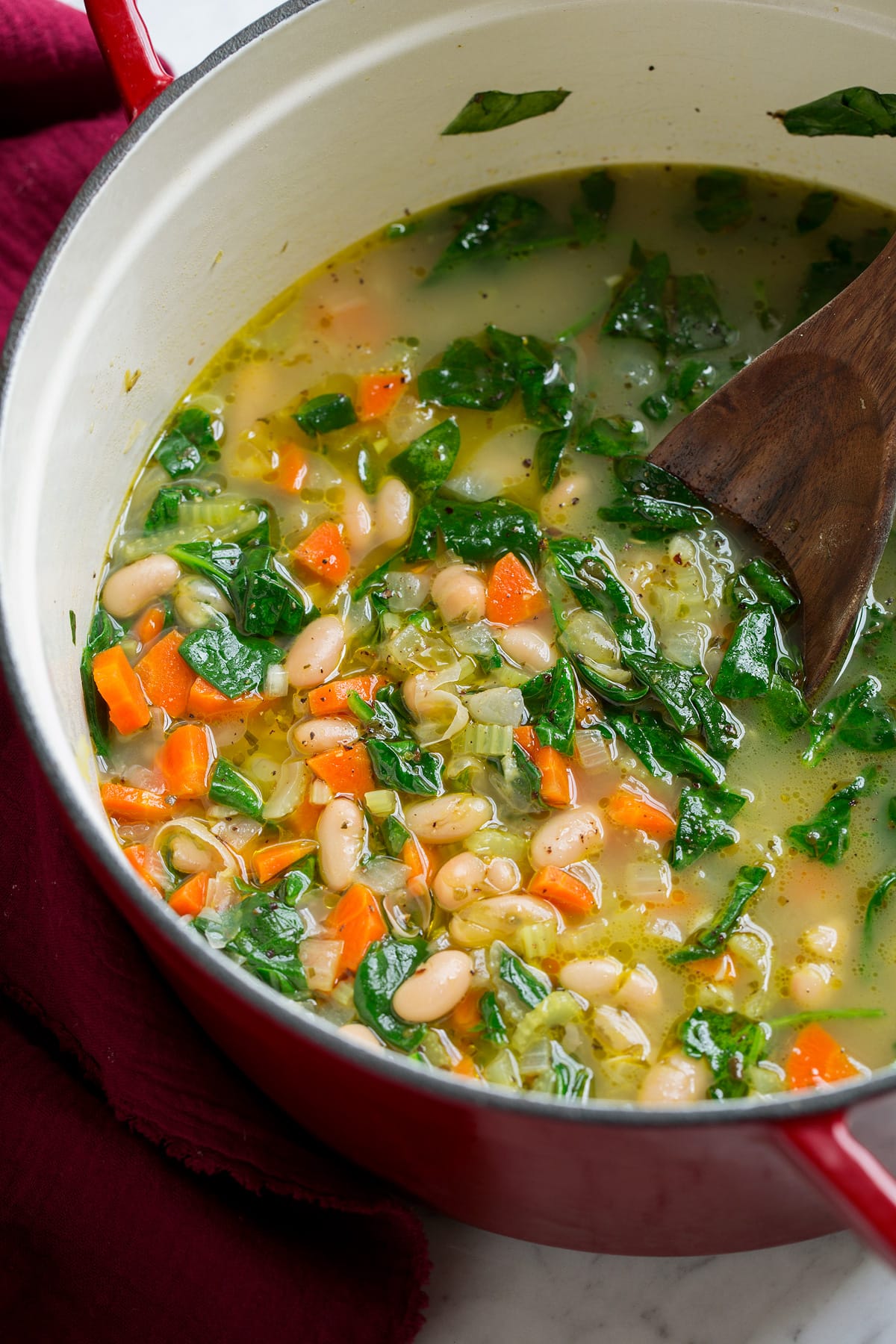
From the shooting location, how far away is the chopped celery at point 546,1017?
164cm

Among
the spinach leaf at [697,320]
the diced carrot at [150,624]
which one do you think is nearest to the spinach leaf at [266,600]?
the diced carrot at [150,624]

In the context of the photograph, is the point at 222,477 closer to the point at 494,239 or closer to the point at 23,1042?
A: the point at 494,239

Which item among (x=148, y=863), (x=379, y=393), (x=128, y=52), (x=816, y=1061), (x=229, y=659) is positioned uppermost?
(x=128, y=52)

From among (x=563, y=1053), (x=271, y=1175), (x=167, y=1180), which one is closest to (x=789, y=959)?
(x=563, y=1053)

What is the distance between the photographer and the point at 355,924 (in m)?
1.70

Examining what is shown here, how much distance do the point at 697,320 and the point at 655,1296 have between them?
150cm

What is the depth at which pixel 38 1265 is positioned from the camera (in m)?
1.66

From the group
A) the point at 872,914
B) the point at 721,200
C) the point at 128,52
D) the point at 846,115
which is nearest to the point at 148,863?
the point at 872,914

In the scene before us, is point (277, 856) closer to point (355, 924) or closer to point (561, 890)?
point (355, 924)

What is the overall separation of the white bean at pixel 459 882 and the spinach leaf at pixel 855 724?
0.51m

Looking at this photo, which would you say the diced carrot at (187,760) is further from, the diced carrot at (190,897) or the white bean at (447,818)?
the white bean at (447,818)

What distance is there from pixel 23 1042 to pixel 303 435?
1.00m

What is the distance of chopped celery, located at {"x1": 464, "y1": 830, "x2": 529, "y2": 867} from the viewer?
5.80ft

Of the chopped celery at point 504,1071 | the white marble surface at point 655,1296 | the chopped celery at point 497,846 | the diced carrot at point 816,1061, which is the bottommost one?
the white marble surface at point 655,1296
